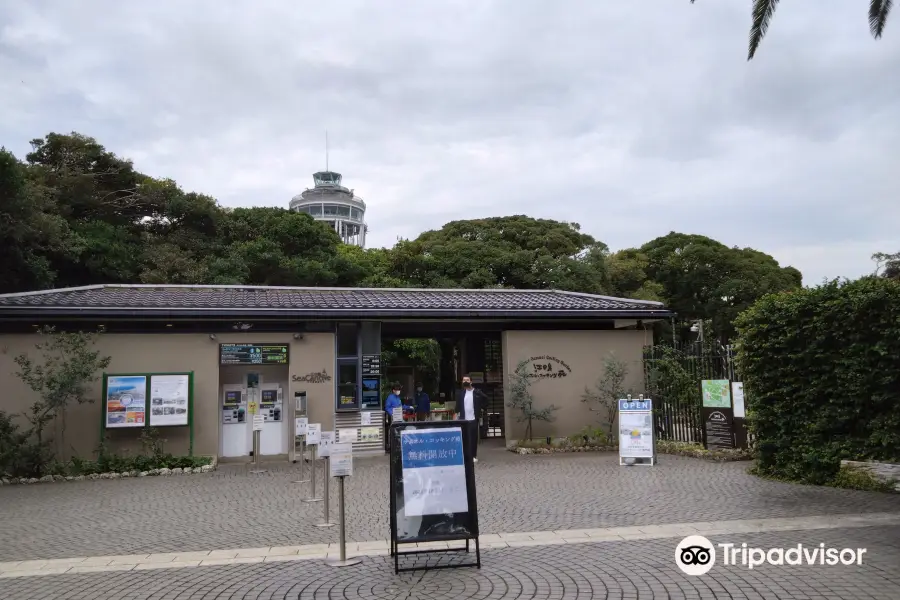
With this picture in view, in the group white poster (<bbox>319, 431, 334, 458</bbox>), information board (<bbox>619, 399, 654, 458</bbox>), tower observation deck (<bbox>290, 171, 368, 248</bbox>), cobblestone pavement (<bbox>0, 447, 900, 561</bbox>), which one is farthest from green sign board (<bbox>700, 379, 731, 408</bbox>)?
tower observation deck (<bbox>290, 171, 368, 248</bbox>)

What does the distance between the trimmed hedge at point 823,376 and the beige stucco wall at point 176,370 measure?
29.3 ft

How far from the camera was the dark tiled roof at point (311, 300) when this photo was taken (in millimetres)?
14930

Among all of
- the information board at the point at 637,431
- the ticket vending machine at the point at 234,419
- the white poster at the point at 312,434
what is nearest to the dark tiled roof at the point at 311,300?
the ticket vending machine at the point at 234,419

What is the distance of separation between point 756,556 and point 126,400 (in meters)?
12.2

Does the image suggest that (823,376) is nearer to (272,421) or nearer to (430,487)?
(430,487)

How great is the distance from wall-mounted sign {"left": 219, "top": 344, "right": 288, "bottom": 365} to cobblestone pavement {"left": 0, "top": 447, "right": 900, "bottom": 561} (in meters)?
3.03

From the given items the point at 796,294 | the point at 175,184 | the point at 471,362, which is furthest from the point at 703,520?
the point at 175,184

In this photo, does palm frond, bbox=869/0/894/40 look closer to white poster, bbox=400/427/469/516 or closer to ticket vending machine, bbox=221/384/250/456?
white poster, bbox=400/427/469/516

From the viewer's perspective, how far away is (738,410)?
13586mm

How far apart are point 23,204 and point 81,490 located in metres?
9.90

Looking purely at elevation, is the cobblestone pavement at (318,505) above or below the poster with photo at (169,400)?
below

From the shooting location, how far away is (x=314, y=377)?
15727 millimetres

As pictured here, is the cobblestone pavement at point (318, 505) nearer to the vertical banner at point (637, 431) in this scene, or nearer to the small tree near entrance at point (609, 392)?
the vertical banner at point (637, 431)

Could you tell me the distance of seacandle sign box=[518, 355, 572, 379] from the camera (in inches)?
668
